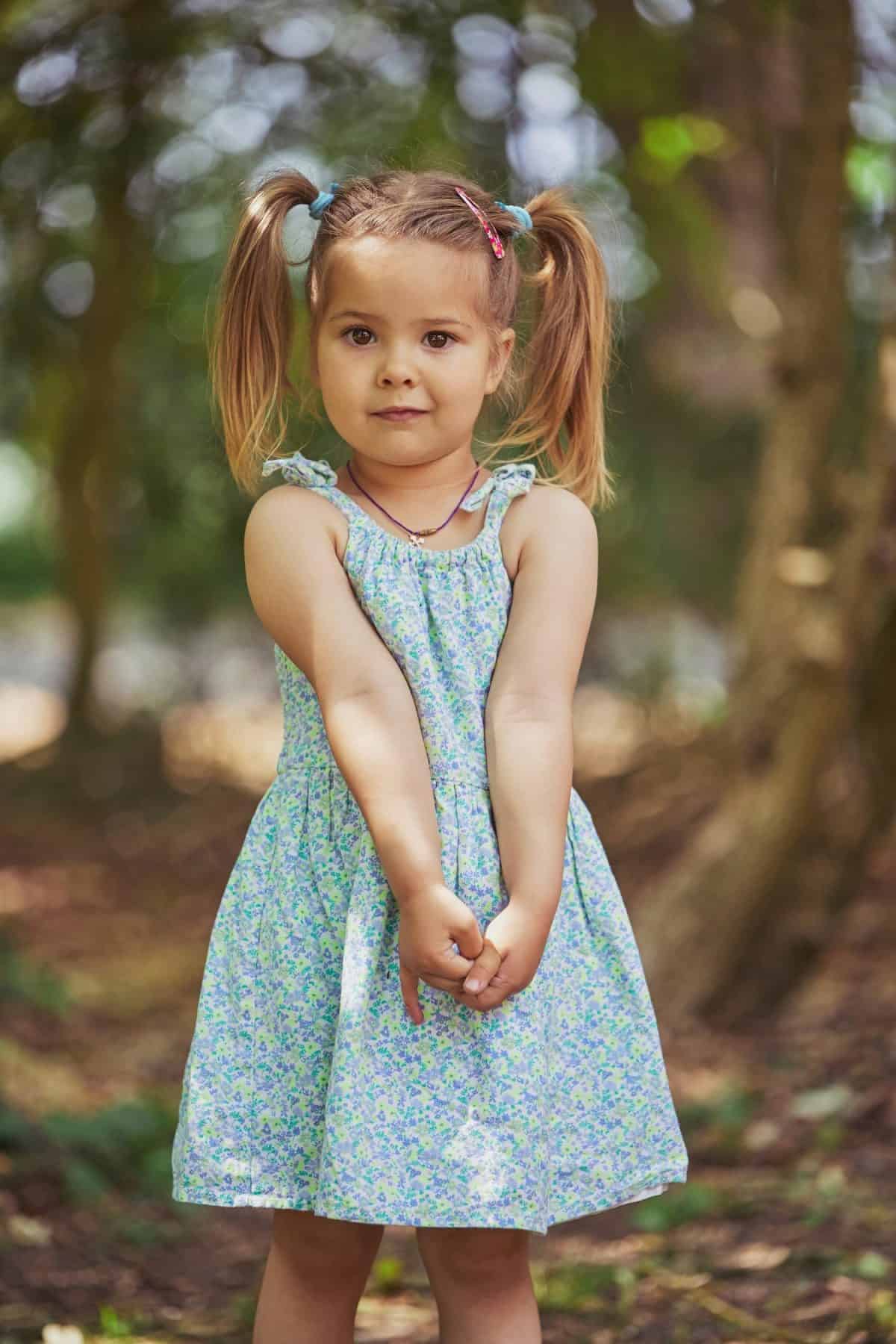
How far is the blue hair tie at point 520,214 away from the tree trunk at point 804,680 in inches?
90.8

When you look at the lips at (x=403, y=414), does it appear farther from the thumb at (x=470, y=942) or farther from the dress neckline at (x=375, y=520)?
the thumb at (x=470, y=942)

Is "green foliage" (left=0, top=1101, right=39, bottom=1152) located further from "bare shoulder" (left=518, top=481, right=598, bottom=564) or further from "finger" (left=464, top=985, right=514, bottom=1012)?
"bare shoulder" (left=518, top=481, right=598, bottom=564)

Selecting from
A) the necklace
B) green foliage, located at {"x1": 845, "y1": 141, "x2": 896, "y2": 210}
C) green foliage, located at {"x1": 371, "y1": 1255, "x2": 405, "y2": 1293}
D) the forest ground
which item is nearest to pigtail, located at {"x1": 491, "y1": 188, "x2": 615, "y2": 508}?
the necklace

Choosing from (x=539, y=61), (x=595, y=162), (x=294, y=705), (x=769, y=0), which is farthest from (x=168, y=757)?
(x=294, y=705)

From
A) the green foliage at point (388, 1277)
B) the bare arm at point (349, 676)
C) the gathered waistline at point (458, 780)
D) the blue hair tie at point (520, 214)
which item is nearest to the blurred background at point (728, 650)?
the green foliage at point (388, 1277)

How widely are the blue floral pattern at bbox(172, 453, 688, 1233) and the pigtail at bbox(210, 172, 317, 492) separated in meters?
0.07

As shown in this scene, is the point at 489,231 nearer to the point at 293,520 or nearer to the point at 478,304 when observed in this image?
the point at 478,304

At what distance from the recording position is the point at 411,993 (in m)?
1.88

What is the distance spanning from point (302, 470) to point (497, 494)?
0.25 m

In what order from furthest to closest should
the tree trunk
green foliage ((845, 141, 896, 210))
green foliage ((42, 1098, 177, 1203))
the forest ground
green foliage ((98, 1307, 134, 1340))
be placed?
1. green foliage ((845, 141, 896, 210))
2. the tree trunk
3. green foliage ((42, 1098, 177, 1203))
4. the forest ground
5. green foliage ((98, 1307, 134, 1340))

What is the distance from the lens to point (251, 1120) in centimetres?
198

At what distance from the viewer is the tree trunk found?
428 cm

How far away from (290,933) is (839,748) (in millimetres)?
2670

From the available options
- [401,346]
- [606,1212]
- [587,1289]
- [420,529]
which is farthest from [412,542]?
[606,1212]
